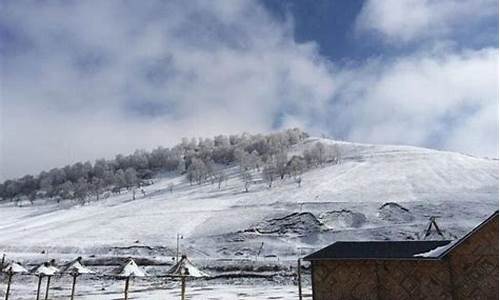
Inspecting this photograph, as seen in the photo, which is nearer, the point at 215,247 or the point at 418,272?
the point at 418,272

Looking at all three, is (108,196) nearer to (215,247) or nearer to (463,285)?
(215,247)

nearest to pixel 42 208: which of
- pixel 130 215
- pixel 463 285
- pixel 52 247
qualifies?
pixel 130 215

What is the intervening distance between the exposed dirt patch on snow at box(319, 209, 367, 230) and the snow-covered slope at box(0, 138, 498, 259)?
6.3 inches

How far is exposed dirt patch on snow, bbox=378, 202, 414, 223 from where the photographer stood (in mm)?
73562

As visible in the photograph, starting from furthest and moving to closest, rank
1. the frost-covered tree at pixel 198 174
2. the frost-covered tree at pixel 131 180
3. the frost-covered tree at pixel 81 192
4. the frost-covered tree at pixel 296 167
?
the frost-covered tree at pixel 131 180
the frost-covered tree at pixel 198 174
the frost-covered tree at pixel 81 192
the frost-covered tree at pixel 296 167

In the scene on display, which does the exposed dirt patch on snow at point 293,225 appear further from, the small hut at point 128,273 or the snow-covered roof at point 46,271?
the small hut at point 128,273

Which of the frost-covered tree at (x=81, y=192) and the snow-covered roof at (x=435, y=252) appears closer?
the snow-covered roof at (x=435, y=252)

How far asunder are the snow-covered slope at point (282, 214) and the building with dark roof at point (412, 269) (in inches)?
1482

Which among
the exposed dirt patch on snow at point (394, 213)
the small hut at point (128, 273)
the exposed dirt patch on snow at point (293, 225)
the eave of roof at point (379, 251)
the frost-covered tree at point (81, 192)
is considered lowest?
the small hut at point (128, 273)

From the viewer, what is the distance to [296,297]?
1388 inches

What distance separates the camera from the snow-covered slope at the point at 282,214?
6900 cm

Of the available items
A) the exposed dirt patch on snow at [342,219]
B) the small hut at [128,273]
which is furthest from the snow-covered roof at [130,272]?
the exposed dirt patch on snow at [342,219]

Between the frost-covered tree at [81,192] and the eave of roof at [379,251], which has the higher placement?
the frost-covered tree at [81,192]

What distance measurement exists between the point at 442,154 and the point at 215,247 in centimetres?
8897
